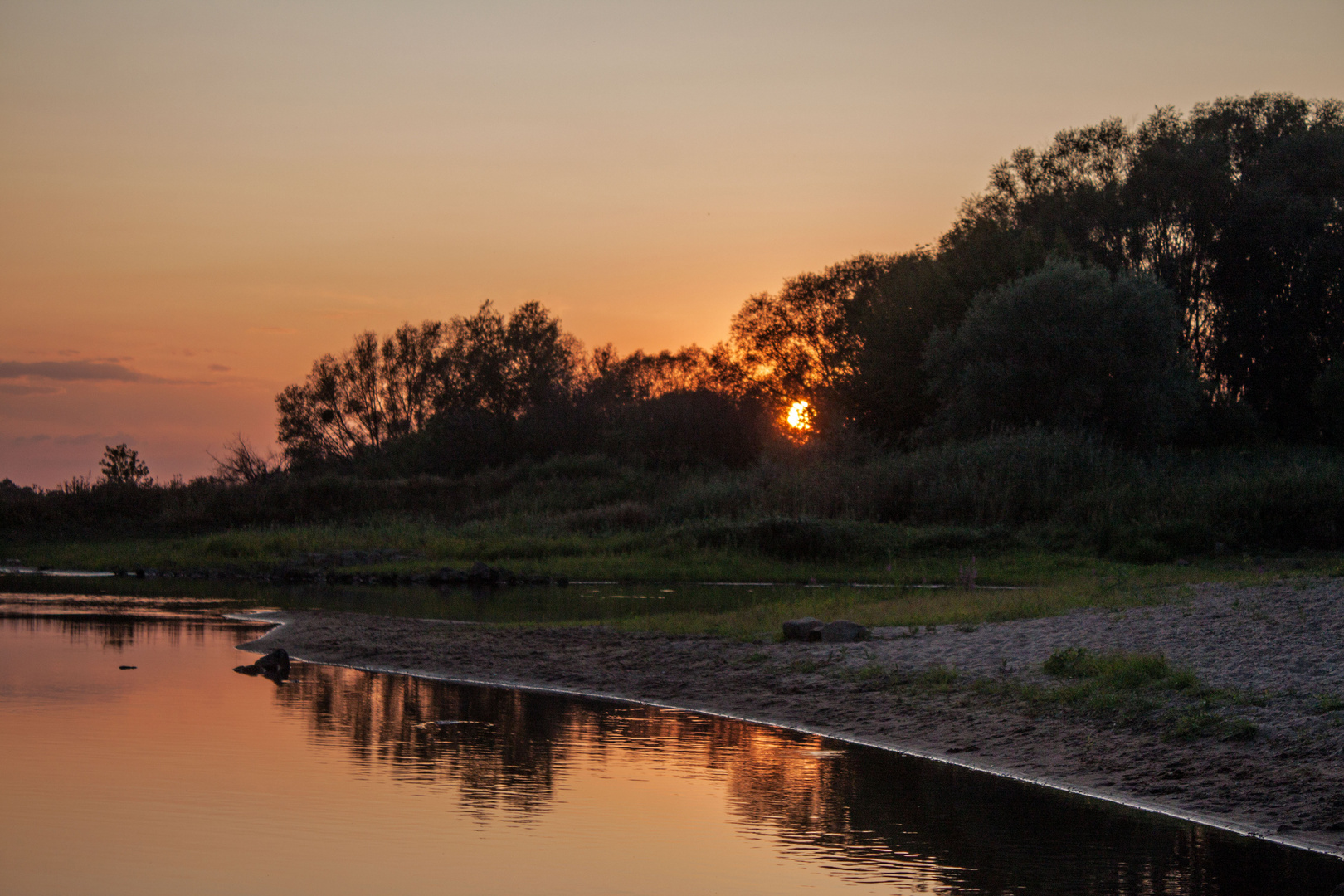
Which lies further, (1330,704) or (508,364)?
(508,364)

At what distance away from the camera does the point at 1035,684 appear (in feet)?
46.3

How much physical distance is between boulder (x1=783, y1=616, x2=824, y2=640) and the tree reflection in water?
12.2 ft

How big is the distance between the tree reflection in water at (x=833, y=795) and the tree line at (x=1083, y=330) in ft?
126

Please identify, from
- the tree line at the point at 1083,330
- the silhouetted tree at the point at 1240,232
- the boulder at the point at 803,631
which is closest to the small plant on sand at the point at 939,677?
the boulder at the point at 803,631

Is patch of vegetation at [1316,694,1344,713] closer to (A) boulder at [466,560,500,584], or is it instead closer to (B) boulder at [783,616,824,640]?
(B) boulder at [783,616,824,640]

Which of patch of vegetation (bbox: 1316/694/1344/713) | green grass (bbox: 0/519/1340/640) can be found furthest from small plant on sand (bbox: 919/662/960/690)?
patch of vegetation (bbox: 1316/694/1344/713)

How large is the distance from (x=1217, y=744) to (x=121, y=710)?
12139 millimetres

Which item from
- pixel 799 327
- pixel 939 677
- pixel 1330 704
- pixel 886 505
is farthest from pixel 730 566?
pixel 799 327

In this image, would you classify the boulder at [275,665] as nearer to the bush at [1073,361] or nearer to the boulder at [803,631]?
the boulder at [803,631]

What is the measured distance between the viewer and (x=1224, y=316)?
65250 millimetres

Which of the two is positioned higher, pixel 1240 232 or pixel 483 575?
pixel 1240 232

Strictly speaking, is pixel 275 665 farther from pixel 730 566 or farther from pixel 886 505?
pixel 886 505

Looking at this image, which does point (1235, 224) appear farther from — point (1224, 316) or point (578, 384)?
point (578, 384)

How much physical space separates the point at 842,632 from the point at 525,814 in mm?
8520
